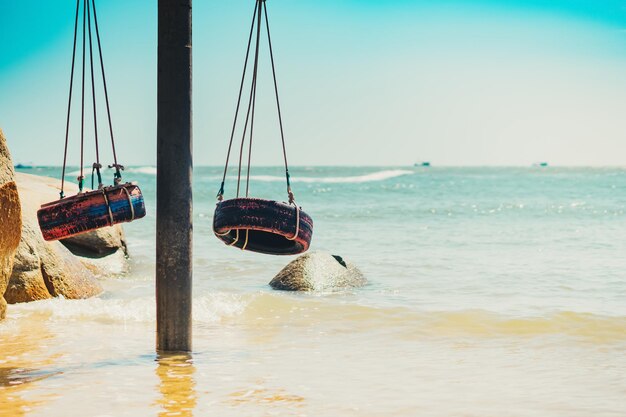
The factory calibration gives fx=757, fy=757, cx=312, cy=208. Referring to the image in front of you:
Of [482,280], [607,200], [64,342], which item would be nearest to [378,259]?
[482,280]

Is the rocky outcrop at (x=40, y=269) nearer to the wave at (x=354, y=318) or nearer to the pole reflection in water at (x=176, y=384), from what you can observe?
the wave at (x=354, y=318)

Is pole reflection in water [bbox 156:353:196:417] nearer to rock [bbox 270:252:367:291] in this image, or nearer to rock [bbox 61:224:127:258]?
rock [bbox 270:252:367:291]

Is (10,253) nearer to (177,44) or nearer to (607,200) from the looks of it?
(177,44)

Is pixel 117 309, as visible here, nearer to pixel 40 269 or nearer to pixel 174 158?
pixel 40 269

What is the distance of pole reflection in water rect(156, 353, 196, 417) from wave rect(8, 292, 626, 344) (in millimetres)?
2645

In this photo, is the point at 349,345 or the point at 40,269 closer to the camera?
the point at 349,345

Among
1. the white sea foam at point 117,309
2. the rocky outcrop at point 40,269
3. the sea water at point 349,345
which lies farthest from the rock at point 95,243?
the white sea foam at point 117,309

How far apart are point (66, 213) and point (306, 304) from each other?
4.73 m

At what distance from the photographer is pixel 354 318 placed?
9562 mm

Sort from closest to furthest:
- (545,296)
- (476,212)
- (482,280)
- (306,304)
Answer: (306,304) < (545,296) < (482,280) < (476,212)

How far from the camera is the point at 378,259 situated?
16172 mm

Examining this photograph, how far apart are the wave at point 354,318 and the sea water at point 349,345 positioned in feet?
0.09

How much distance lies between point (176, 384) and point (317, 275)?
225 inches

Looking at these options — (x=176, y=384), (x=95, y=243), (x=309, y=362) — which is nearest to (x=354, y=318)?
(x=309, y=362)
